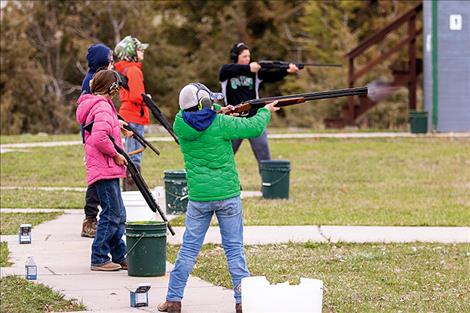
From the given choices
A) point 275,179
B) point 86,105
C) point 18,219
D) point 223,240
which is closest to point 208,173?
point 223,240

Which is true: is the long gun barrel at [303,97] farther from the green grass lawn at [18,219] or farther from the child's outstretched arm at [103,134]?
the green grass lawn at [18,219]

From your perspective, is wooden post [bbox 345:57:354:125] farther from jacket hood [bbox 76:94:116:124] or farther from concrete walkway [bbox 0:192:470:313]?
jacket hood [bbox 76:94:116:124]

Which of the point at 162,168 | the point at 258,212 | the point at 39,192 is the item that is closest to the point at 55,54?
the point at 162,168

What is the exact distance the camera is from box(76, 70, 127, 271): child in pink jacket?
10.9 meters

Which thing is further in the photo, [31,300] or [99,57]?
[99,57]

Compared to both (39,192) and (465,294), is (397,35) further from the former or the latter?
(465,294)

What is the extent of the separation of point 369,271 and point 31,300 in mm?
3014

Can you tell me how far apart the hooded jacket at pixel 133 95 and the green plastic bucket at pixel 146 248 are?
3.92 meters

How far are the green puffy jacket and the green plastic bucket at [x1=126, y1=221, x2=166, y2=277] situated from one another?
1569 millimetres

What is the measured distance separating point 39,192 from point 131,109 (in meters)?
3.64

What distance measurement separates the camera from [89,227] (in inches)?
516

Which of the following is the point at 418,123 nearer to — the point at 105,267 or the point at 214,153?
the point at 105,267

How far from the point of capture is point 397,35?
43.9m

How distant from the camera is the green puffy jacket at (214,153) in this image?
909 centimetres
